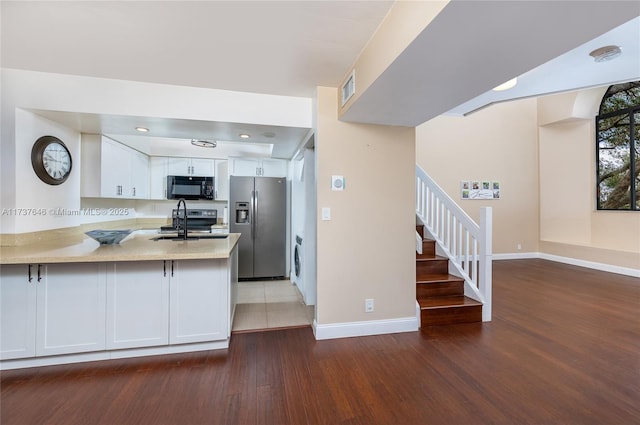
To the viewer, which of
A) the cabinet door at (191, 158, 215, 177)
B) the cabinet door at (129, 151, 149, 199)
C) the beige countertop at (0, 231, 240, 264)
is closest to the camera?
the beige countertop at (0, 231, 240, 264)

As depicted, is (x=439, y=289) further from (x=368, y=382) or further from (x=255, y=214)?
(x=255, y=214)

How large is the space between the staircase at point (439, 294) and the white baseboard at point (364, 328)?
0.66ft

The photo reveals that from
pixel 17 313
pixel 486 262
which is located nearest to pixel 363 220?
pixel 486 262

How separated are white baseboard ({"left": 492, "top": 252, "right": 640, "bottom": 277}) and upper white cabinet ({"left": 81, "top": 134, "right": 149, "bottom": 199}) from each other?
7.54m

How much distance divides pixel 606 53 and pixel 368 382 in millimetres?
3843

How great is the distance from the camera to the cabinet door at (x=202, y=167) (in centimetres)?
496

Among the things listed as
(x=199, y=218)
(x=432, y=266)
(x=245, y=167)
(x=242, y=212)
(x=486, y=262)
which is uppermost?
(x=245, y=167)

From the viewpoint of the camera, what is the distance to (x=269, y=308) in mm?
3430

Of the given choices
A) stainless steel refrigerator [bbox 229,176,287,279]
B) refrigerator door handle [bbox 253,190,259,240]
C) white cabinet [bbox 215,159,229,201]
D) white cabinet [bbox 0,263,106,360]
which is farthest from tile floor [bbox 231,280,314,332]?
white cabinet [bbox 215,159,229,201]

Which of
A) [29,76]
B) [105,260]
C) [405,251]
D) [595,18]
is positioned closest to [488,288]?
[405,251]

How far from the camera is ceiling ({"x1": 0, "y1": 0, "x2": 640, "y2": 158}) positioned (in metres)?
1.28

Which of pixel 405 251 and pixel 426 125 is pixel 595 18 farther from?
pixel 426 125

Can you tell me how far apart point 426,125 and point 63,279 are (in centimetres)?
632

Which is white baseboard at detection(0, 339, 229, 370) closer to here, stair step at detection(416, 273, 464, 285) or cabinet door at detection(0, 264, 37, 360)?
cabinet door at detection(0, 264, 37, 360)
